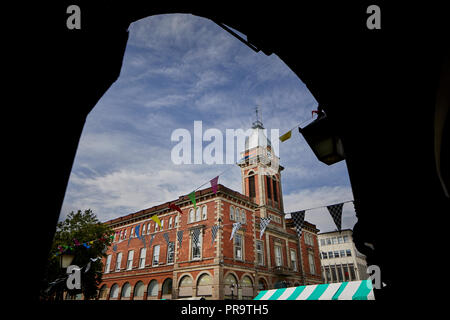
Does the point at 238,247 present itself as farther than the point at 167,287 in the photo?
No

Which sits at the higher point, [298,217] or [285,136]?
[285,136]

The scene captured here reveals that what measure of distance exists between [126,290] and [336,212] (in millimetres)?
27393

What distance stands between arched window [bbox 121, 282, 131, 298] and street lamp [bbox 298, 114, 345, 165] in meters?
31.3

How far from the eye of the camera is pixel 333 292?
10.6 m

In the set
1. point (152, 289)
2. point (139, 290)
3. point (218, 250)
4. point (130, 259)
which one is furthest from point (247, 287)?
point (130, 259)

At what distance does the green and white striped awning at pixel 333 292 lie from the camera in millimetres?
9562

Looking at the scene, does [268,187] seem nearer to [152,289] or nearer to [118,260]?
[152,289]

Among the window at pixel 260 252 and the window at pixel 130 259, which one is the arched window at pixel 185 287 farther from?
the window at pixel 130 259

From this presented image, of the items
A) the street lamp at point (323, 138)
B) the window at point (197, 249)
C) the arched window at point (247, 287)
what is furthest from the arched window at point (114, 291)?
the street lamp at point (323, 138)

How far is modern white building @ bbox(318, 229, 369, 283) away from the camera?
44.9m

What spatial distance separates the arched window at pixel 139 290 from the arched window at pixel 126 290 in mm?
1013
